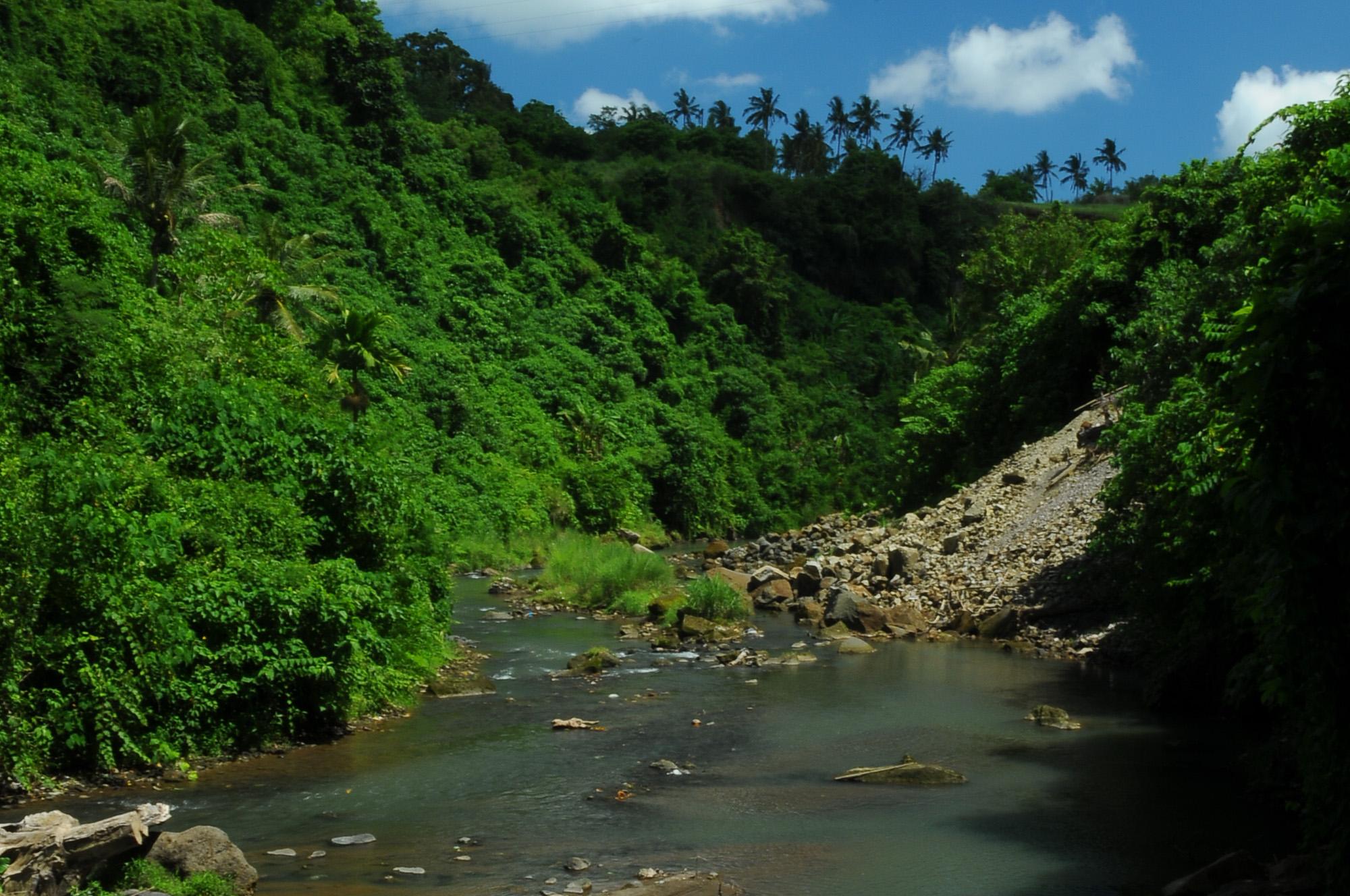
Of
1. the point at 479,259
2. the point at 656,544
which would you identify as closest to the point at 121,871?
the point at 656,544

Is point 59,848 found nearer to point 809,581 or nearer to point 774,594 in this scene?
point 774,594

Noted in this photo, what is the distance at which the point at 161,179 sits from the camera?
90.3ft

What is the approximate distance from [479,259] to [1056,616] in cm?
4439

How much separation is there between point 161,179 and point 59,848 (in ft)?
78.0

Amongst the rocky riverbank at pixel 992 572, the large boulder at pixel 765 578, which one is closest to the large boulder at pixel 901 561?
the rocky riverbank at pixel 992 572

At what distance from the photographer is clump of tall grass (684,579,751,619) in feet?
85.1

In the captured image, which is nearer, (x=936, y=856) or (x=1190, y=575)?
(x=936, y=856)

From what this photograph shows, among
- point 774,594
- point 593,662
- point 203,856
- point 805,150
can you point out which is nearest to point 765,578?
point 774,594

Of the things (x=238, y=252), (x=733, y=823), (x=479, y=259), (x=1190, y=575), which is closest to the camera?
(x=733, y=823)

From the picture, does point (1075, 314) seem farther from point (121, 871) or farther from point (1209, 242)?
point (121, 871)

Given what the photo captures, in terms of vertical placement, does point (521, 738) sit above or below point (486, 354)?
below

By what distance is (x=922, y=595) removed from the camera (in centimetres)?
2714

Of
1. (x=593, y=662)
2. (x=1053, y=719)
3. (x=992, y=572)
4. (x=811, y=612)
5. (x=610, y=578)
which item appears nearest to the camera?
(x=1053, y=719)

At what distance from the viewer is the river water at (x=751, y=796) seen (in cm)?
1010
